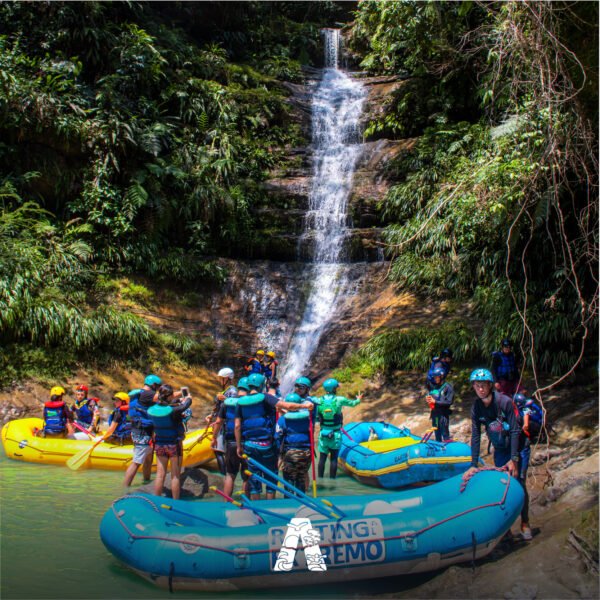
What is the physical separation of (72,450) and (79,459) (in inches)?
15.7

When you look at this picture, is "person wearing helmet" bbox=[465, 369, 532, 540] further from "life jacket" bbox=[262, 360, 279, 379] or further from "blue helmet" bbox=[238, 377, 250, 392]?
"life jacket" bbox=[262, 360, 279, 379]

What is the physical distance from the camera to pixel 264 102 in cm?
2100

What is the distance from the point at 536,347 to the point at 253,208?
35.4ft

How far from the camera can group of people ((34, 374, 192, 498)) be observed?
681 cm

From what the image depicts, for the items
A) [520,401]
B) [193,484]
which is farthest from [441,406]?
[193,484]

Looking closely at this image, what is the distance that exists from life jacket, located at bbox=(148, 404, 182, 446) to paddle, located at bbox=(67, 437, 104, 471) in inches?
87.4

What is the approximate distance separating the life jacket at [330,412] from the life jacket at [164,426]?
215cm

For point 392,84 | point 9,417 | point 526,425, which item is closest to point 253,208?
point 392,84

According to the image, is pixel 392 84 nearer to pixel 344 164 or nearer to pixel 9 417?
pixel 344 164

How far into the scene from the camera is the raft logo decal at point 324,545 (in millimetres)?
4688

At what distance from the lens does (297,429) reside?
6.78 m

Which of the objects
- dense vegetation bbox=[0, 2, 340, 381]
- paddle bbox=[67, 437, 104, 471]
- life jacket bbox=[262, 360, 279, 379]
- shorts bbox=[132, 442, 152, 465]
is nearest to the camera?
shorts bbox=[132, 442, 152, 465]

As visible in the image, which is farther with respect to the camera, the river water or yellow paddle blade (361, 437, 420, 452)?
yellow paddle blade (361, 437, 420, 452)

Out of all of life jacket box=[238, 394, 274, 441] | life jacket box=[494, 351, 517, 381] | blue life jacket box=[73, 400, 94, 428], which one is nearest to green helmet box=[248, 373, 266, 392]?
life jacket box=[238, 394, 274, 441]
